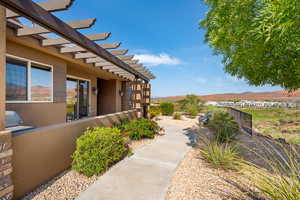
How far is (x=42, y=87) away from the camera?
16.1ft

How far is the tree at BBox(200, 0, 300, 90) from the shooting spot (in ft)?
6.55

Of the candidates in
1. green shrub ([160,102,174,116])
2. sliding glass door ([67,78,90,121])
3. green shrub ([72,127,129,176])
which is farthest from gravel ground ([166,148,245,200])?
green shrub ([160,102,174,116])

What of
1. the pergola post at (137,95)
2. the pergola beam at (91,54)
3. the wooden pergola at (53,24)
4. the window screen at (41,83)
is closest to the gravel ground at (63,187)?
the wooden pergola at (53,24)

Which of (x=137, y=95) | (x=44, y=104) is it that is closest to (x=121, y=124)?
(x=137, y=95)

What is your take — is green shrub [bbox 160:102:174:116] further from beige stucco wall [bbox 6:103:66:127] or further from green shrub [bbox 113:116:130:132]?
beige stucco wall [bbox 6:103:66:127]

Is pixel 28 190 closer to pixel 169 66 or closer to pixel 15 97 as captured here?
pixel 15 97

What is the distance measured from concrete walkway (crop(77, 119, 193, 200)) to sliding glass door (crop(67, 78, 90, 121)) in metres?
4.61

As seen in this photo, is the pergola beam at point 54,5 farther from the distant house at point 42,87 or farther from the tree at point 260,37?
the tree at point 260,37

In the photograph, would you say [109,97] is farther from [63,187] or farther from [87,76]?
[63,187]

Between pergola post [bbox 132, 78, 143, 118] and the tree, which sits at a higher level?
the tree

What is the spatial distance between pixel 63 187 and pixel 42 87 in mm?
3632

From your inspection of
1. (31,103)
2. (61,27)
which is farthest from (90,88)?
(61,27)

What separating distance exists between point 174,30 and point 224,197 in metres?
11.4

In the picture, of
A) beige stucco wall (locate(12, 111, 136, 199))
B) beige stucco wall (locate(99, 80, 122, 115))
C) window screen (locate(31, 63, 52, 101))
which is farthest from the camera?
beige stucco wall (locate(99, 80, 122, 115))
